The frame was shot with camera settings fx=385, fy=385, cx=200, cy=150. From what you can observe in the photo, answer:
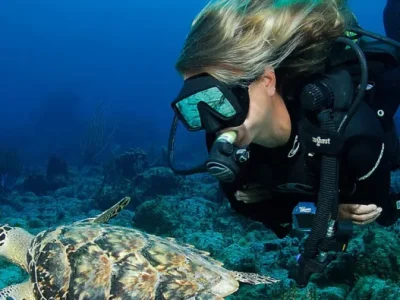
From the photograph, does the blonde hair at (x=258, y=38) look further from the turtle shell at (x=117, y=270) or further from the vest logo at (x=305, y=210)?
the turtle shell at (x=117, y=270)

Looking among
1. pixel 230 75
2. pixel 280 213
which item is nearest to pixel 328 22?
pixel 230 75

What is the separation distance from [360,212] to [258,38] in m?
1.32

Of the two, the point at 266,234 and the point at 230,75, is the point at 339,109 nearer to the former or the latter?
the point at 230,75

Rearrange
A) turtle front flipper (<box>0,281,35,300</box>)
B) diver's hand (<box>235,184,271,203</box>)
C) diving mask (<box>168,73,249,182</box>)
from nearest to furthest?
diving mask (<box>168,73,249,182</box>), turtle front flipper (<box>0,281,35,300</box>), diver's hand (<box>235,184,271,203</box>)

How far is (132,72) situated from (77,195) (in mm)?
104027

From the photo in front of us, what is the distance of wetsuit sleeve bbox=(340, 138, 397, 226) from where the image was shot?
86.7 inches

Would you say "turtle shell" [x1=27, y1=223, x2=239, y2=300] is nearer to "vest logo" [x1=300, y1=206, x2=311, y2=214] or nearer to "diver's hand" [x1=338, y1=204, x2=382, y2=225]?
"vest logo" [x1=300, y1=206, x2=311, y2=214]

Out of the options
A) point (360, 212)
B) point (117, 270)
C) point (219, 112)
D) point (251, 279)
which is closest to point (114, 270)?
point (117, 270)

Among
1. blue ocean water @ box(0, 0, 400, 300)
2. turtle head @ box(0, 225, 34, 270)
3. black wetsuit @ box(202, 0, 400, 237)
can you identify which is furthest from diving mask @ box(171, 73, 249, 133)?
blue ocean water @ box(0, 0, 400, 300)

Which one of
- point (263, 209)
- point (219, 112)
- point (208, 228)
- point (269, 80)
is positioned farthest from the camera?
point (208, 228)

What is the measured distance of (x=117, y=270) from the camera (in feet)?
8.00

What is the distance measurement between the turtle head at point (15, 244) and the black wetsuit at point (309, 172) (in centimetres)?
164

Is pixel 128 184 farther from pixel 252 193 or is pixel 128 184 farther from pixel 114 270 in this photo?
pixel 114 270

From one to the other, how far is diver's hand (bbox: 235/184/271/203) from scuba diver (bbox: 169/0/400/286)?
1.43ft
